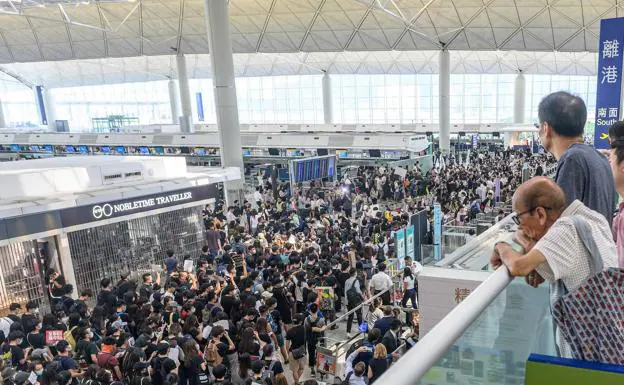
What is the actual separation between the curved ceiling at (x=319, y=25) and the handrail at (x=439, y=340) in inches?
1087

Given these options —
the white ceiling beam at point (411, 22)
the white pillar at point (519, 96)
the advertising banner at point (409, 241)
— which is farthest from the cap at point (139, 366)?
the white pillar at point (519, 96)

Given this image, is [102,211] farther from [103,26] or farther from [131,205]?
[103,26]

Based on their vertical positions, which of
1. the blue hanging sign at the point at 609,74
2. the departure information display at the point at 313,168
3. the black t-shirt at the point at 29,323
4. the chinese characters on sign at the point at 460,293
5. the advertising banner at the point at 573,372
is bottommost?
the black t-shirt at the point at 29,323

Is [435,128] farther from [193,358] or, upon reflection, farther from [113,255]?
[193,358]

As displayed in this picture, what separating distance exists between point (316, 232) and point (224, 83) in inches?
329

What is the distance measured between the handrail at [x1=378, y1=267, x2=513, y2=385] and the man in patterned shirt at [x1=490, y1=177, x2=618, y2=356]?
0.14 metres

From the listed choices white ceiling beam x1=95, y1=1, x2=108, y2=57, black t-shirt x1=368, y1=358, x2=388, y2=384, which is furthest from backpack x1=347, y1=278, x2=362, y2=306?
white ceiling beam x1=95, y1=1, x2=108, y2=57

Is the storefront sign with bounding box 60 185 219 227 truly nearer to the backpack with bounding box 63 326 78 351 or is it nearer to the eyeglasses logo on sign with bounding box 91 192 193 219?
the eyeglasses logo on sign with bounding box 91 192 193 219

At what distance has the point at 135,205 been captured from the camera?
12570mm

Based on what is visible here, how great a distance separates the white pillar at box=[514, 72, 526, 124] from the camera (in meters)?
42.2

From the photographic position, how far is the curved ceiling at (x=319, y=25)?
2852cm

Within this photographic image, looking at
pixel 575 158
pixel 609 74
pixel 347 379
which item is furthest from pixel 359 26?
pixel 575 158

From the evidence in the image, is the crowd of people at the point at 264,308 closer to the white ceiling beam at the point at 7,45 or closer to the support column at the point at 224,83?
the support column at the point at 224,83

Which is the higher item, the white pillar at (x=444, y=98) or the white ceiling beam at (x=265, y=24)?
the white ceiling beam at (x=265, y=24)
